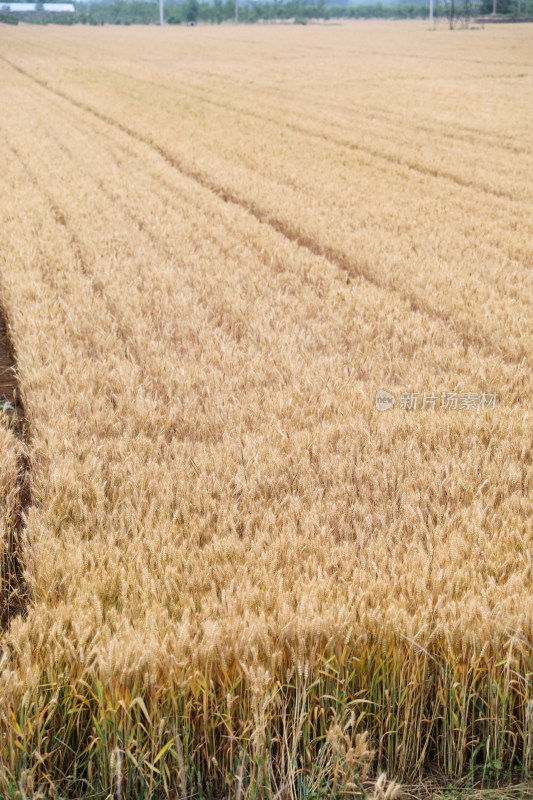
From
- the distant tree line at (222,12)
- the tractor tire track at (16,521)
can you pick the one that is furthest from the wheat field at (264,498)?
the distant tree line at (222,12)

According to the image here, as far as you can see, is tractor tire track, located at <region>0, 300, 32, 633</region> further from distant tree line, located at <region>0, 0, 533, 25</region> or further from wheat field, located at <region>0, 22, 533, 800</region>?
distant tree line, located at <region>0, 0, 533, 25</region>

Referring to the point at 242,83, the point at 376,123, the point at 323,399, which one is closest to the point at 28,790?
the point at 323,399

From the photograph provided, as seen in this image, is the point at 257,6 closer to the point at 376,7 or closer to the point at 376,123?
the point at 376,7

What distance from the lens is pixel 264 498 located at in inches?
110

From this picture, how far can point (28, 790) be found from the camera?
Answer: 1652mm

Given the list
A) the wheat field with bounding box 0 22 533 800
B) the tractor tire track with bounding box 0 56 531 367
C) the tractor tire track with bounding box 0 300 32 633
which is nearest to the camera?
the wheat field with bounding box 0 22 533 800

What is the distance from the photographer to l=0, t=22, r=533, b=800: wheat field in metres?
1.80

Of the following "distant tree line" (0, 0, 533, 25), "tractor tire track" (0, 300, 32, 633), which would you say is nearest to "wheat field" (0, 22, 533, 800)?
"tractor tire track" (0, 300, 32, 633)

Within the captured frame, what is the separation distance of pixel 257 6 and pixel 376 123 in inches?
4231

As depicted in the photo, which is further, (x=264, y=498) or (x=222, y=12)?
(x=222, y=12)

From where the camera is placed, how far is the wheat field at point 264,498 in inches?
71.1

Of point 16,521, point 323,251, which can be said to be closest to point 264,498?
point 16,521

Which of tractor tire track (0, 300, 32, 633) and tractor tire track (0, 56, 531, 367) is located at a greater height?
tractor tire track (0, 56, 531, 367)

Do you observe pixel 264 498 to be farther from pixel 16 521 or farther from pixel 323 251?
pixel 323 251
